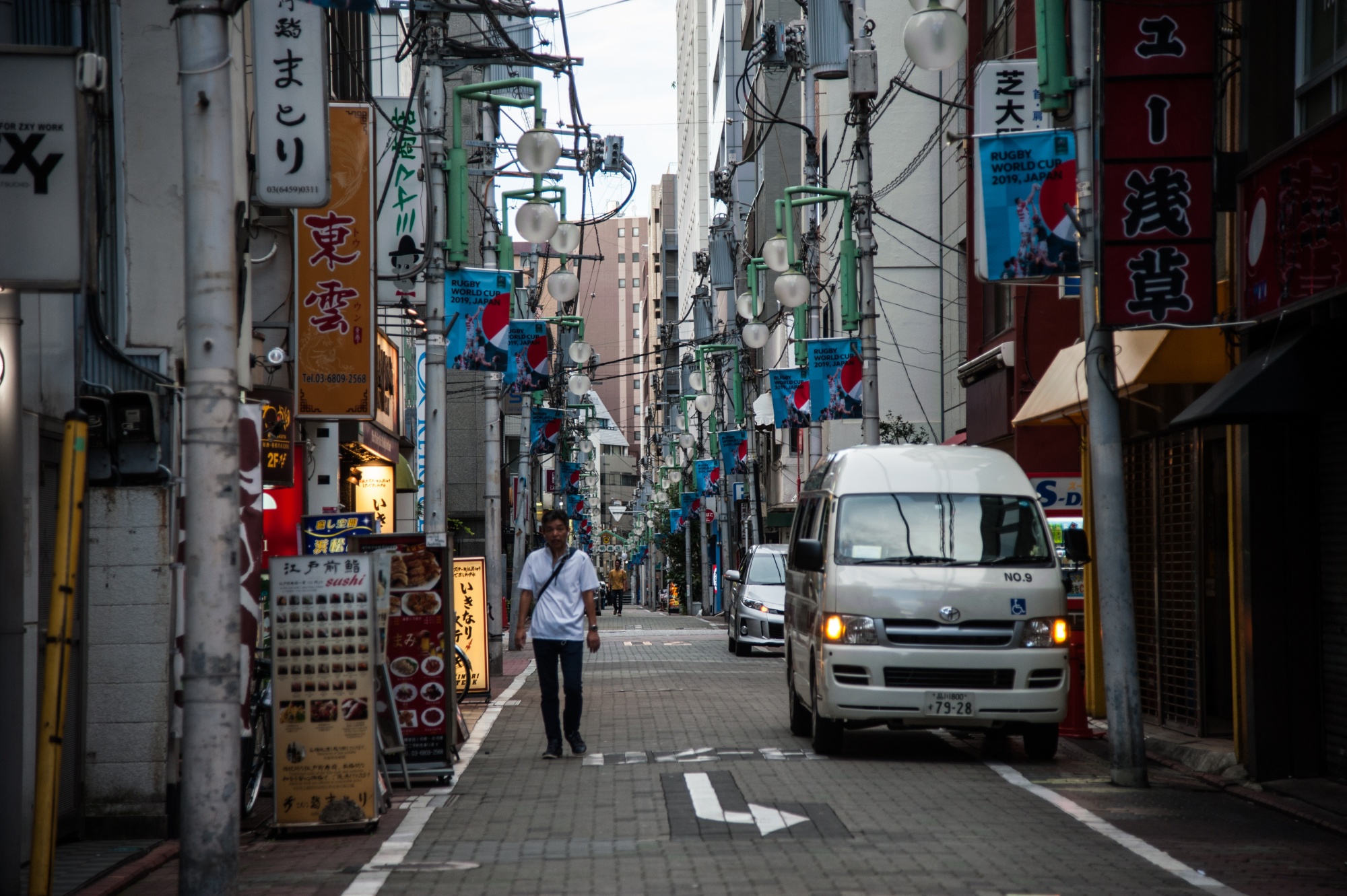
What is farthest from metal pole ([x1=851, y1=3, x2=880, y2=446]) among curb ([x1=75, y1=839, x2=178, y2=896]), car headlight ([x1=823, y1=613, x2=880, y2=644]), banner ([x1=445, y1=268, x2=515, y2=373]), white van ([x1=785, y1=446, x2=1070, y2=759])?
curb ([x1=75, y1=839, x2=178, y2=896])

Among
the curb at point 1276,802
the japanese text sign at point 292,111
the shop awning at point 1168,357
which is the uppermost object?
the japanese text sign at point 292,111

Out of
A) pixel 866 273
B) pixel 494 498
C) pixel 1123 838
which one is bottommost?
pixel 1123 838

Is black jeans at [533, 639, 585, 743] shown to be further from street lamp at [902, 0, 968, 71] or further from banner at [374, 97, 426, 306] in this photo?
banner at [374, 97, 426, 306]

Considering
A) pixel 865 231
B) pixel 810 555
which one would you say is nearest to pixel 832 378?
pixel 865 231

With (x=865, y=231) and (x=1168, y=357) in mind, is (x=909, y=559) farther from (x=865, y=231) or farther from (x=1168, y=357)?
(x=865, y=231)

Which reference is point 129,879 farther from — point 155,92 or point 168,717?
point 155,92

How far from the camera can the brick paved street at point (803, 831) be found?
318 inches

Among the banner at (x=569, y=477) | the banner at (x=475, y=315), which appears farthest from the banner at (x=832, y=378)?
the banner at (x=569, y=477)

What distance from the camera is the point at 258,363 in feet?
53.4

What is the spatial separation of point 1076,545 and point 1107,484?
0.78 metres

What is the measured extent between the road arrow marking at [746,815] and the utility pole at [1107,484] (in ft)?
10.1

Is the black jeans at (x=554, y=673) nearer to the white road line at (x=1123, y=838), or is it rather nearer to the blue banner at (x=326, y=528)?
the white road line at (x=1123, y=838)

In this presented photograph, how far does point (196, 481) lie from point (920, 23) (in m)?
9.20

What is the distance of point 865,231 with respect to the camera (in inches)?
925
